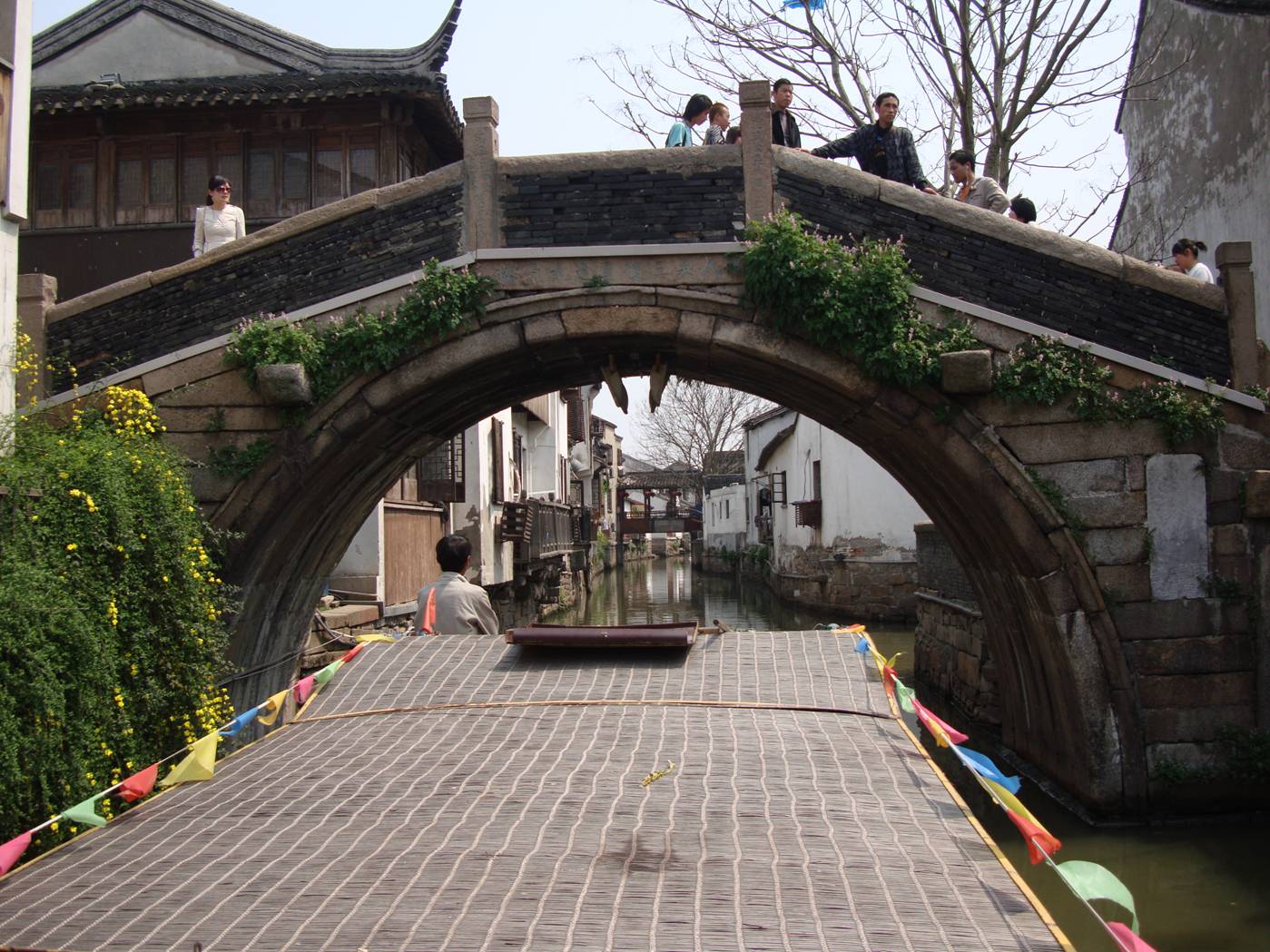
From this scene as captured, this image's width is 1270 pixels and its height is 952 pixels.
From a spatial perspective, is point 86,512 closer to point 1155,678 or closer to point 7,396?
point 7,396

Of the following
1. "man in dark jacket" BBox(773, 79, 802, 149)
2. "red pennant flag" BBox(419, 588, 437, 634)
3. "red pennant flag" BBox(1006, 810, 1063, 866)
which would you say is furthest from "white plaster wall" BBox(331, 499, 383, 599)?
"red pennant flag" BBox(1006, 810, 1063, 866)

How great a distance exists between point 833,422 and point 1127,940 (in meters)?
6.36

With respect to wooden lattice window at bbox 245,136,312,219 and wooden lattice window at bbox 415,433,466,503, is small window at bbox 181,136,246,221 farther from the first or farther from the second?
wooden lattice window at bbox 415,433,466,503

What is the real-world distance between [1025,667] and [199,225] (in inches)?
266

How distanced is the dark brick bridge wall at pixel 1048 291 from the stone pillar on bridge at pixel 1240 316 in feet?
0.18

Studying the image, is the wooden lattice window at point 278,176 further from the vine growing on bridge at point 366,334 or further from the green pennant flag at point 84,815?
the green pennant flag at point 84,815

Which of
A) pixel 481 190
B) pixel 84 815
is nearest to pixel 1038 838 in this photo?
pixel 84 815

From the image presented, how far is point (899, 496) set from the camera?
Answer: 2023 centimetres

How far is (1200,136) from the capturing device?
1224 centimetres

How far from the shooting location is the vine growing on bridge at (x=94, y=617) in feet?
15.2

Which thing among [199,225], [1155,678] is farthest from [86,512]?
[1155,678]

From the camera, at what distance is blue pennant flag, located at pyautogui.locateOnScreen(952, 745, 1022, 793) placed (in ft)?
12.2

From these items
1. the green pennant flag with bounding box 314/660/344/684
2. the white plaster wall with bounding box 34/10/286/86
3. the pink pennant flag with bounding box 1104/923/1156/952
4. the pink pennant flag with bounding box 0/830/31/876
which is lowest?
the pink pennant flag with bounding box 1104/923/1156/952

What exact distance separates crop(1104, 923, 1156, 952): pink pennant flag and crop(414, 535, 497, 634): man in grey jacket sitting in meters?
3.69
